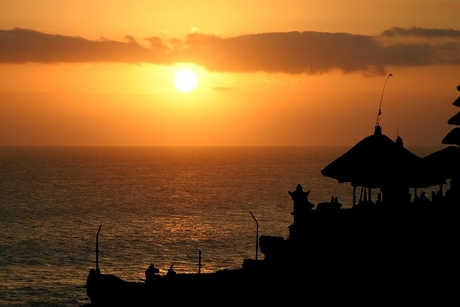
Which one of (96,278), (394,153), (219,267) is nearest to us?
(394,153)

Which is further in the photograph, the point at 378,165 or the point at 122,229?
the point at 122,229

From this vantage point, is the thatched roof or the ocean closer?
the thatched roof

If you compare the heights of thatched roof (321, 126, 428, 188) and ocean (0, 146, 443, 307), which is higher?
thatched roof (321, 126, 428, 188)

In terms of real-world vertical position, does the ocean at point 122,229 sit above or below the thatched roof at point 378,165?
below

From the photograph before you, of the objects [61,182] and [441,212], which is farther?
[61,182]

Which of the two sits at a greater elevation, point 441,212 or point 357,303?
point 441,212

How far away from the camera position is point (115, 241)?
81188 mm

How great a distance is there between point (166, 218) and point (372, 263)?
87773mm

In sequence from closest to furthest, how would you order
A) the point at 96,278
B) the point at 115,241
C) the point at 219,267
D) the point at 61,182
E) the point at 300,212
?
the point at 300,212
the point at 96,278
the point at 219,267
the point at 115,241
the point at 61,182

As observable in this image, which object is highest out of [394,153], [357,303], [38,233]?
A: [394,153]

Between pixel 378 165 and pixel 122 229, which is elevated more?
pixel 378 165

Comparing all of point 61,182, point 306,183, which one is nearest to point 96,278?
point 306,183

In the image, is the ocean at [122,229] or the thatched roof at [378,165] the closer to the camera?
the thatched roof at [378,165]

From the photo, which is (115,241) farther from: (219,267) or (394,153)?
(394,153)
